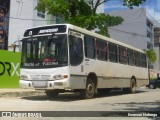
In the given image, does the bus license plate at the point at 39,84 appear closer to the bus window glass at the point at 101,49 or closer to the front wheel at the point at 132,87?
the bus window glass at the point at 101,49

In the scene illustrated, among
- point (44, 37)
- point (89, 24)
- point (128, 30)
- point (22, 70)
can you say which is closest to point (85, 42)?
point (44, 37)

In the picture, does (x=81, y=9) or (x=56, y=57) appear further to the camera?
(x=81, y=9)

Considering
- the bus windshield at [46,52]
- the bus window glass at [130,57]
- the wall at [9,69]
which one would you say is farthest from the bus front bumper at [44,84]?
the bus window glass at [130,57]

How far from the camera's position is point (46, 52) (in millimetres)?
14445

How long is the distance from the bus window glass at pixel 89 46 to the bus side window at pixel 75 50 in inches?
23.4

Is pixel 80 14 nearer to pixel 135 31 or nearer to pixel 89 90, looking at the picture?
pixel 89 90

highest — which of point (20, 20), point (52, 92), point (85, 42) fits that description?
point (20, 20)

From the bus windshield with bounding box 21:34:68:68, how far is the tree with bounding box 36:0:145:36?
992 cm

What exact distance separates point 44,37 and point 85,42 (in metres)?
1.99

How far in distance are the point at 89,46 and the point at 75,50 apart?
1.68 m

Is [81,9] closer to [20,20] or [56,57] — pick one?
[56,57]

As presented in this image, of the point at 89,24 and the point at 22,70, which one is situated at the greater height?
the point at 89,24

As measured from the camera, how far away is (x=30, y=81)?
14.6m

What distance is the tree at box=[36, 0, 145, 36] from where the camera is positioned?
24781mm
